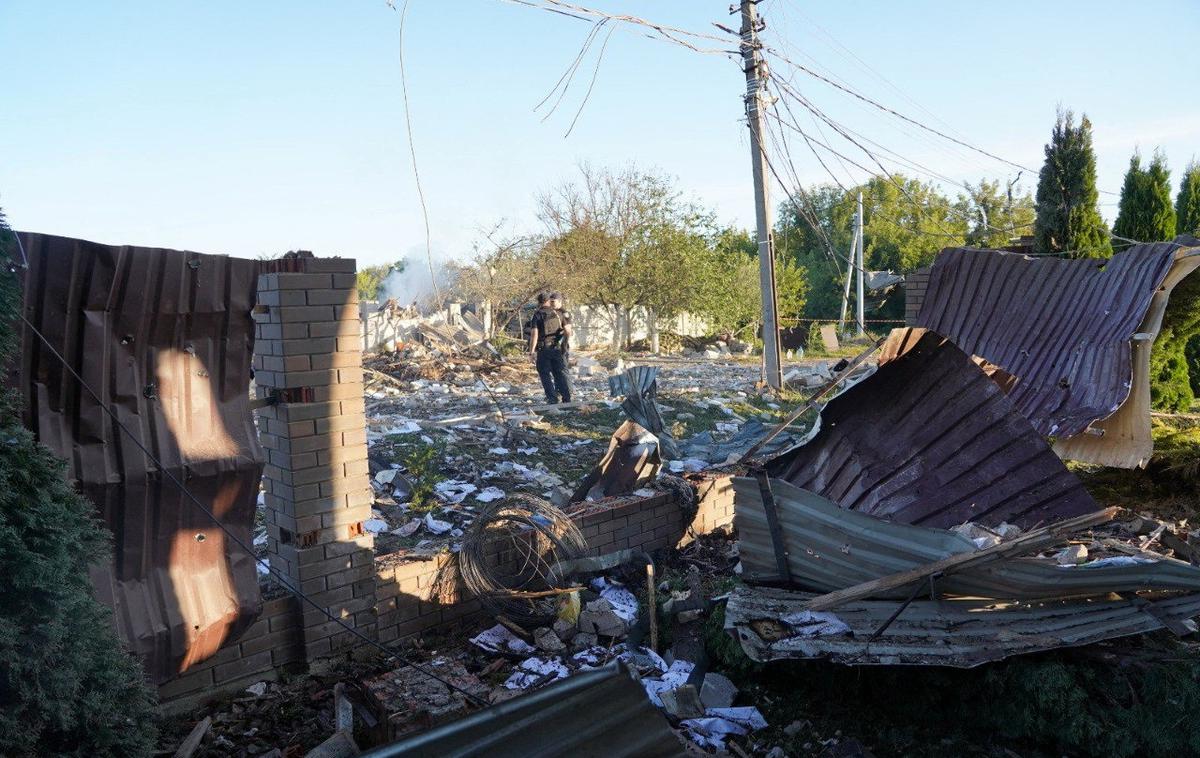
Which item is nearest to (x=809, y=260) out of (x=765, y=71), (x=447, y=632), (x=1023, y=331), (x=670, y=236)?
(x=670, y=236)

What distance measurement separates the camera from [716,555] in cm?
577

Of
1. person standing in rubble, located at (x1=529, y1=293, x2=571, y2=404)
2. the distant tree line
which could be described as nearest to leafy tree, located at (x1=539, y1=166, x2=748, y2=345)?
the distant tree line

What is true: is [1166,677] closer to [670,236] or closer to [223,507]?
[223,507]

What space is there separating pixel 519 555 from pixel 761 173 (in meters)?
9.16

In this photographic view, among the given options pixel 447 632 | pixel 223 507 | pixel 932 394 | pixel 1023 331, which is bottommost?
pixel 447 632

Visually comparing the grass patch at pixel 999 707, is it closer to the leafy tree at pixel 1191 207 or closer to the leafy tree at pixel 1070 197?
the leafy tree at pixel 1070 197

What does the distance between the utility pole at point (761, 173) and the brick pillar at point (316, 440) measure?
9010 millimetres

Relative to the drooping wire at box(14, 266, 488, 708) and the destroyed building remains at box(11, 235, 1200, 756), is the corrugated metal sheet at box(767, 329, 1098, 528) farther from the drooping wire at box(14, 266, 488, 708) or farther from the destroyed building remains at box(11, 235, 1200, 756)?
the drooping wire at box(14, 266, 488, 708)

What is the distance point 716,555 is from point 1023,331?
273cm

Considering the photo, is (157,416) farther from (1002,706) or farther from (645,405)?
(645,405)

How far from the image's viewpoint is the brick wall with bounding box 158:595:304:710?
3.43m

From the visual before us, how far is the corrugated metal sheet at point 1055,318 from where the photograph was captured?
4.91m

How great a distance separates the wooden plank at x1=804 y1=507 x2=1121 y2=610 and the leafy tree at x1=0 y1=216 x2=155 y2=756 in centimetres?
280

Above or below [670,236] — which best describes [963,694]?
below
